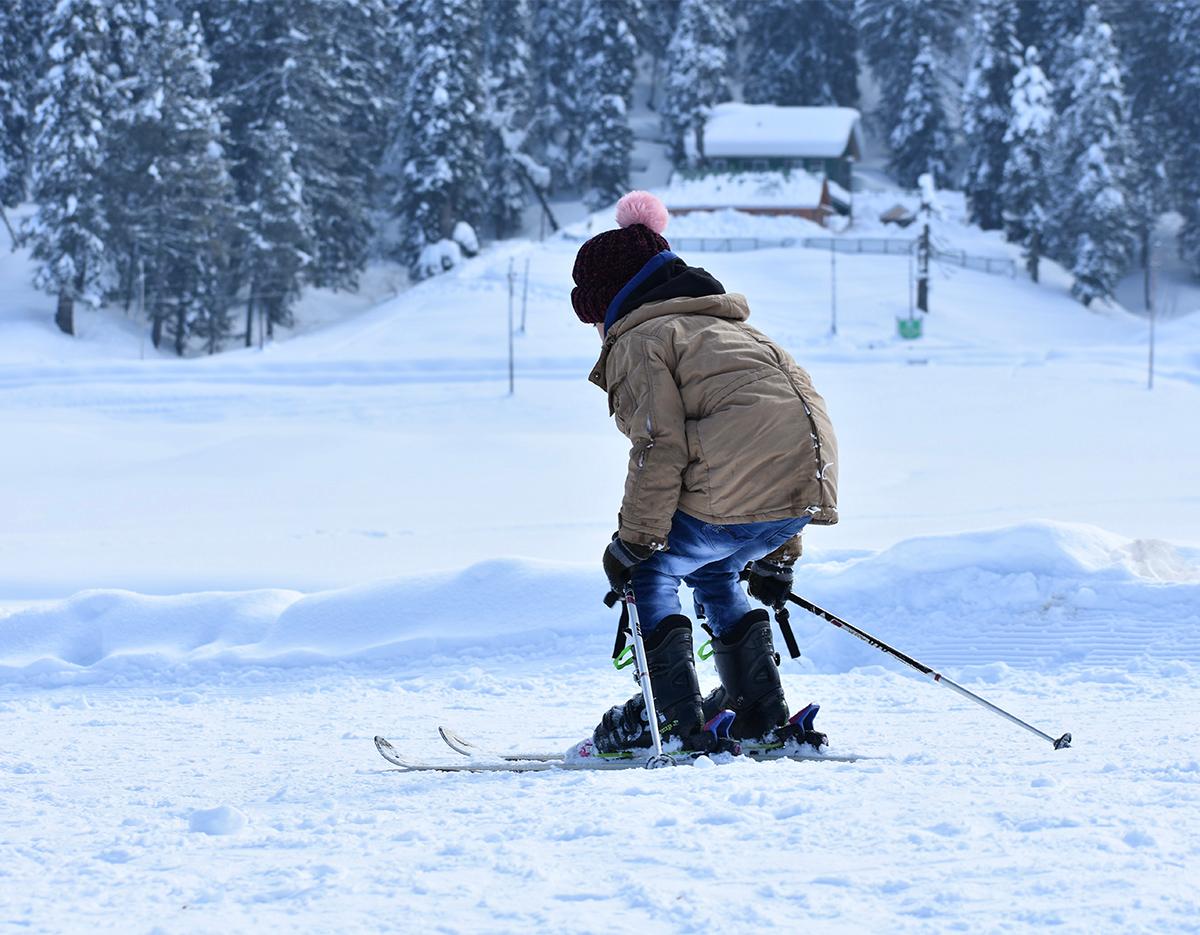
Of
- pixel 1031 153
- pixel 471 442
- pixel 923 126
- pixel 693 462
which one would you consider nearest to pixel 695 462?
pixel 693 462

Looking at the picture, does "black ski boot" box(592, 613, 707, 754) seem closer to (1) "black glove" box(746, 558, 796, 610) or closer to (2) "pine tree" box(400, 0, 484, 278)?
(1) "black glove" box(746, 558, 796, 610)

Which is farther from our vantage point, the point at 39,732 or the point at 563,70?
the point at 563,70

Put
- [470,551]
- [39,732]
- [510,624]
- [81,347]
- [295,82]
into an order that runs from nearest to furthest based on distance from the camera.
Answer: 1. [39,732]
2. [510,624]
3. [470,551]
4. [81,347]
5. [295,82]

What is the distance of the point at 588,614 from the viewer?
614cm

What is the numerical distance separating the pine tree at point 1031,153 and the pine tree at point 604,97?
15146 mm

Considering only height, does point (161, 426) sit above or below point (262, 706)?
below

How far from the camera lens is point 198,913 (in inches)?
94.3

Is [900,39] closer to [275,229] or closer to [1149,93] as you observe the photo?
[1149,93]

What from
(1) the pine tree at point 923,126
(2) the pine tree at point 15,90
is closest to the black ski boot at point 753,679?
(2) the pine tree at point 15,90

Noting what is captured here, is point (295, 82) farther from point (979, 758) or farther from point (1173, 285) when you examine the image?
point (979, 758)

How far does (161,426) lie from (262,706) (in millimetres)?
17267

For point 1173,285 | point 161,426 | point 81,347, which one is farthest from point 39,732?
point 1173,285

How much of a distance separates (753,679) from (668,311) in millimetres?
1118

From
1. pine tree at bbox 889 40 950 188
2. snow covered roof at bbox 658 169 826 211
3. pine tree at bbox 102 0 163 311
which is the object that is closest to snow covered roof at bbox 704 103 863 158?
snow covered roof at bbox 658 169 826 211
